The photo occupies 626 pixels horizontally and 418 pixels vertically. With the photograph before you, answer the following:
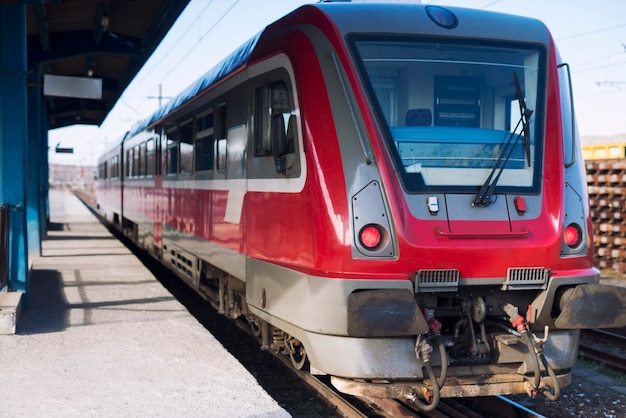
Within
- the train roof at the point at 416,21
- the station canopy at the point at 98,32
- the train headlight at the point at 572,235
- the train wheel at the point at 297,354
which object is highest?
the station canopy at the point at 98,32

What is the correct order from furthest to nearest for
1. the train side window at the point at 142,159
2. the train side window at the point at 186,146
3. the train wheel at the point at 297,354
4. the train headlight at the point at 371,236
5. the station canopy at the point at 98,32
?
the train side window at the point at 142,159, the station canopy at the point at 98,32, the train side window at the point at 186,146, the train wheel at the point at 297,354, the train headlight at the point at 371,236

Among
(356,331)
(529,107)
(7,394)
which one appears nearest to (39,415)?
(7,394)

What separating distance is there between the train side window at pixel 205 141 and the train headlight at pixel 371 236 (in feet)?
11.6

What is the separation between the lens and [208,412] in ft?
16.5

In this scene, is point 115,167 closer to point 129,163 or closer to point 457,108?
point 129,163

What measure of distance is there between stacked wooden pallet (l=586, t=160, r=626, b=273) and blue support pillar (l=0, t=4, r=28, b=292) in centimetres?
1265

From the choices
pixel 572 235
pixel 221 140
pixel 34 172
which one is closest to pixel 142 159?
pixel 34 172

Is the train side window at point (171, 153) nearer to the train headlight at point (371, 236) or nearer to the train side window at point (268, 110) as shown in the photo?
the train side window at point (268, 110)

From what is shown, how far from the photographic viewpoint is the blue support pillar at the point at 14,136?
8430mm

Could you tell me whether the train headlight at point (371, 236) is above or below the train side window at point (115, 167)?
below

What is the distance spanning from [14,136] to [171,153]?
9.39 ft

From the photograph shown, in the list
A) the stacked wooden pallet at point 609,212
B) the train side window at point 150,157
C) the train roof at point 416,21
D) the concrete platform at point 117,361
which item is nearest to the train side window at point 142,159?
the train side window at point 150,157

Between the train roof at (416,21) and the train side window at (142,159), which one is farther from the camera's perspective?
the train side window at (142,159)

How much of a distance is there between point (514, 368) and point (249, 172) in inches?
113
